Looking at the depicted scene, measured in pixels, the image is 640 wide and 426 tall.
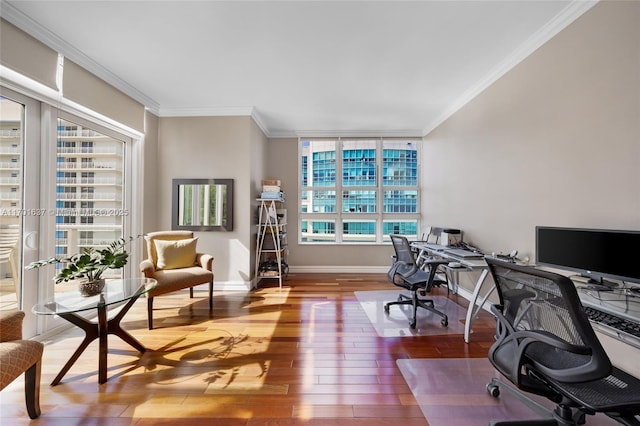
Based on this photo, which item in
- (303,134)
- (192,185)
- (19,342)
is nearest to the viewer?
(19,342)

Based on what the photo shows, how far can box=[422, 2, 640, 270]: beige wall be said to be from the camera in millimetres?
1754

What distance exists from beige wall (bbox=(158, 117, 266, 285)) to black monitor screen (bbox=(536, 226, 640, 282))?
3.46m

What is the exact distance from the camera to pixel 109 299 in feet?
6.34

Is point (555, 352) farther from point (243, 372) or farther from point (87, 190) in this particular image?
point (87, 190)

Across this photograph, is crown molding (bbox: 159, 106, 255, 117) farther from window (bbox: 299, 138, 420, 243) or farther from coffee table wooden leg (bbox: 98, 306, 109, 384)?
coffee table wooden leg (bbox: 98, 306, 109, 384)

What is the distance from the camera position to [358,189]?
17.4 feet

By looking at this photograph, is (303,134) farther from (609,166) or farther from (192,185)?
(609,166)

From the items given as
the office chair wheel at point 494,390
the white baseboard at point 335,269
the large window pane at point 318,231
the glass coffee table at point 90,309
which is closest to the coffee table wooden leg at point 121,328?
the glass coffee table at point 90,309

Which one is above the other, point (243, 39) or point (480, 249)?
point (243, 39)

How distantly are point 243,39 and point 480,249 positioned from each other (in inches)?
136

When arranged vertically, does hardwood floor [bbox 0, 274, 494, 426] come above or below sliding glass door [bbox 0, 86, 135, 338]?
below

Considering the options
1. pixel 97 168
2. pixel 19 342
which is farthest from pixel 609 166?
pixel 97 168

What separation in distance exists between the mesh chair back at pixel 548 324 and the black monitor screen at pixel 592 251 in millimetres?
798

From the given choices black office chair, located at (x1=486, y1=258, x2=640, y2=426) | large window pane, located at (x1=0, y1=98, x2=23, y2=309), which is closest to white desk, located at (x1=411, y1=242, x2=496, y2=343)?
black office chair, located at (x1=486, y1=258, x2=640, y2=426)
